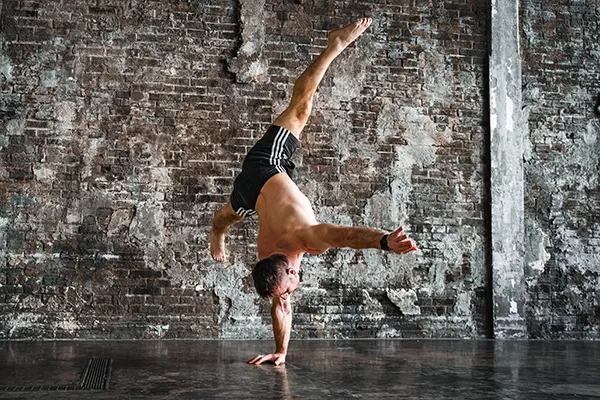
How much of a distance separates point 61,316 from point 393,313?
303 centimetres

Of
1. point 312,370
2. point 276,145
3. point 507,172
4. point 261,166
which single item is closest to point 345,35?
point 276,145

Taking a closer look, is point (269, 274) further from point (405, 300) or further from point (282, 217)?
point (405, 300)

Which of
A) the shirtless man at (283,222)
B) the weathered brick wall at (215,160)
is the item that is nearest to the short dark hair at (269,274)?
the shirtless man at (283,222)

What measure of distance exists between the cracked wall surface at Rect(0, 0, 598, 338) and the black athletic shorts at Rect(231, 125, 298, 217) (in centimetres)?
179

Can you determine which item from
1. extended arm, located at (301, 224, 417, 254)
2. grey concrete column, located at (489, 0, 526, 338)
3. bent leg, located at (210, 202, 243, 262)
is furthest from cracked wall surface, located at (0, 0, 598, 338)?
extended arm, located at (301, 224, 417, 254)

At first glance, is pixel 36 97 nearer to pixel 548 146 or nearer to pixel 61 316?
pixel 61 316

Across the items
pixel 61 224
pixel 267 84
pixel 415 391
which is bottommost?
pixel 415 391

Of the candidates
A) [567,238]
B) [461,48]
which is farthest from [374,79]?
[567,238]

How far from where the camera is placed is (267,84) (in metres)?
6.73

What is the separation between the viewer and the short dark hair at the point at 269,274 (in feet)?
12.7

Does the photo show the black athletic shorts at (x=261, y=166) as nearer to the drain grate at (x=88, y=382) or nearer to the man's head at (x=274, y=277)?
the man's head at (x=274, y=277)

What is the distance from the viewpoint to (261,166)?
4633mm

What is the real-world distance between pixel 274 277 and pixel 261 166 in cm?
101

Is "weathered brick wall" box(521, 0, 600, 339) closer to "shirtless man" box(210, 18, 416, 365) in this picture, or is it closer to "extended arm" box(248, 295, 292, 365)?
"shirtless man" box(210, 18, 416, 365)
